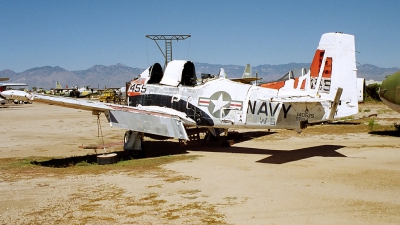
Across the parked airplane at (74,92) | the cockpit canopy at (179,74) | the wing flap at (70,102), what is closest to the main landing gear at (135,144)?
the wing flap at (70,102)

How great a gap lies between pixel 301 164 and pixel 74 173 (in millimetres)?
6424

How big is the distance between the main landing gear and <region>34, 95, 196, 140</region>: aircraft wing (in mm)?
818

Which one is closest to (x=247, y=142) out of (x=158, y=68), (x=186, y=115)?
(x=186, y=115)

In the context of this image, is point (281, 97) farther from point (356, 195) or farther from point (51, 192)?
point (51, 192)

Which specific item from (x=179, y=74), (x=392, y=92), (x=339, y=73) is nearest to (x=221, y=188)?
(x=339, y=73)

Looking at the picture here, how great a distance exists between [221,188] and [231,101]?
5044 mm

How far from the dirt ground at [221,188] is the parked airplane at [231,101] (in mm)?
1159

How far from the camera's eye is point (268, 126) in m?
12.4

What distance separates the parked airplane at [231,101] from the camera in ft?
38.1

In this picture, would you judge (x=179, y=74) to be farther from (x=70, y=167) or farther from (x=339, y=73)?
(x=339, y=73)

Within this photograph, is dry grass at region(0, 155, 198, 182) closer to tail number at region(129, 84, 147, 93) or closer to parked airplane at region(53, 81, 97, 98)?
tail number at region(129, 84, 147, 93)

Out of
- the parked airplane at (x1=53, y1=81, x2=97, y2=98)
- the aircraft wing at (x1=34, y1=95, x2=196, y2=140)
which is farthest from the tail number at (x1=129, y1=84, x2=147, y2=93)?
the parked airplane at (x1=53, y1=81, x2=97, y2=98)

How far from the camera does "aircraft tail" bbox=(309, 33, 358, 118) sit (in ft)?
38.0

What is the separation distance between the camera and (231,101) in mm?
13227
